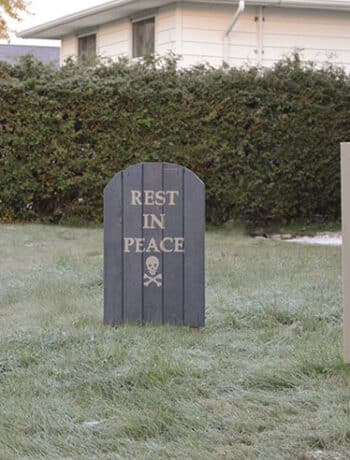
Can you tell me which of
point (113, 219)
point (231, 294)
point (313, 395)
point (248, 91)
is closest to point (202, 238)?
point (113, 219)

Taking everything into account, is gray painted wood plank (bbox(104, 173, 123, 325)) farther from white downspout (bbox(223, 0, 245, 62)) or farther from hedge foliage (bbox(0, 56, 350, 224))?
white downspout (bbox(223, 0, 245, 62))

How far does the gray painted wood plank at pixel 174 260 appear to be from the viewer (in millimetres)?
6379

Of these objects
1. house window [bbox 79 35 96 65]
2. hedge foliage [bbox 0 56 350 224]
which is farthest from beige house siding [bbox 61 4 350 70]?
hedge foliage [bbox 0 56 350 224]

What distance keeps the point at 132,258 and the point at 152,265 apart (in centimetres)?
16

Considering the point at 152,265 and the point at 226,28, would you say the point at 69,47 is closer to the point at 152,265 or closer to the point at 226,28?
the point at 226,28

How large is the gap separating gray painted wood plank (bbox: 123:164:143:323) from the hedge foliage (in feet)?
27.5

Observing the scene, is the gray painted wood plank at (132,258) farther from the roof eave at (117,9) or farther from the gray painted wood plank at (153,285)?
the roof eave at (117,9)

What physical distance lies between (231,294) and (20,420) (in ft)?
11.9

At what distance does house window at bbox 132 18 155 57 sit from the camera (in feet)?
61.3

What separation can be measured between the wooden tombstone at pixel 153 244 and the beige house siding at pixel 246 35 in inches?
462

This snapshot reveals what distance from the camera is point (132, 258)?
642 centimetres

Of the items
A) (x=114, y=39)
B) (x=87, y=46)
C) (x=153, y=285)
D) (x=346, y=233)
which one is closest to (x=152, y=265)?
(x=153, y=285)

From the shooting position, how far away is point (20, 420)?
4.15m

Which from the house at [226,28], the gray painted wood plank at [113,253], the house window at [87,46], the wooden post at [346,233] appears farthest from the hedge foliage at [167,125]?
the wooden post at [346,233]
